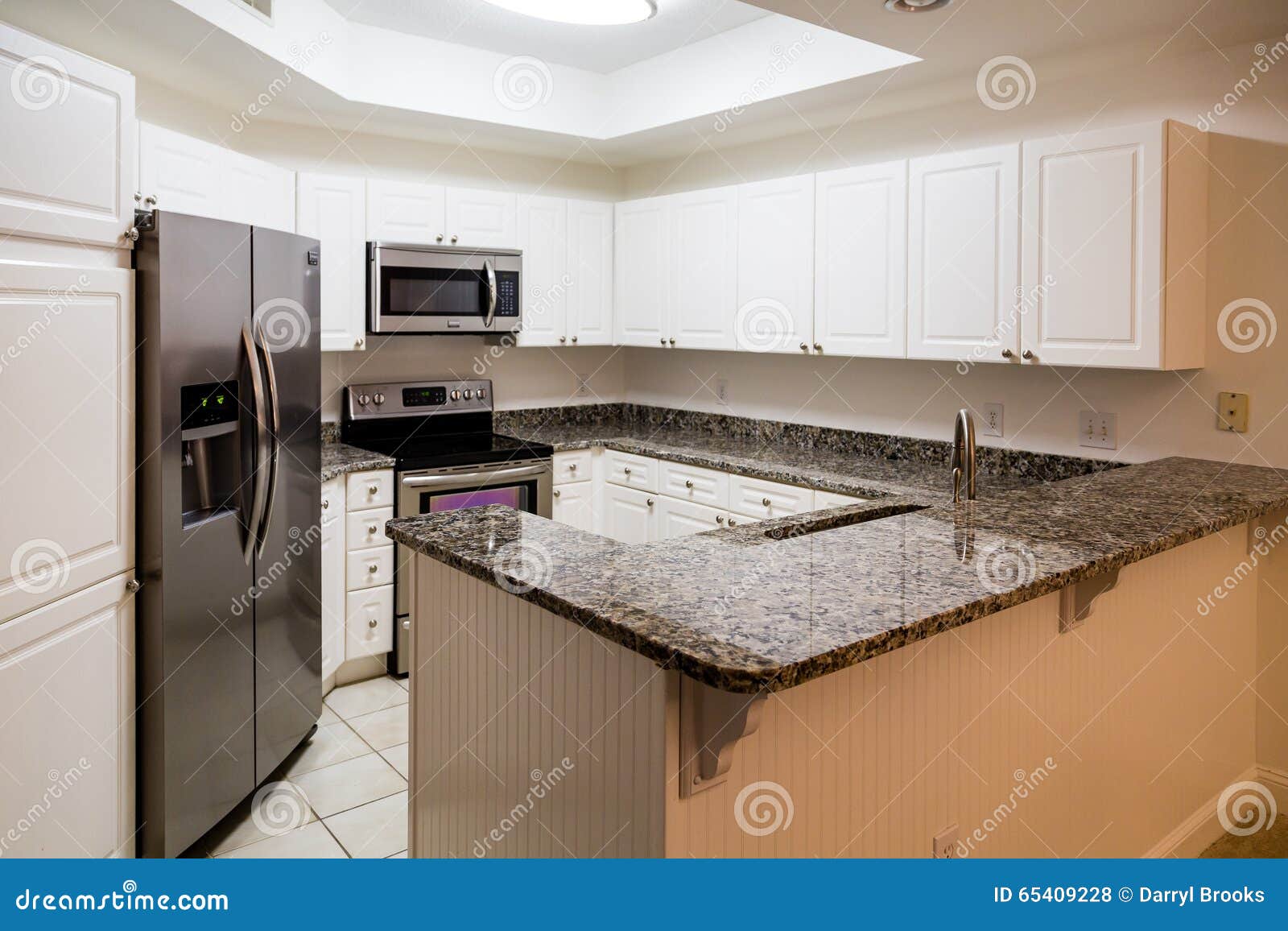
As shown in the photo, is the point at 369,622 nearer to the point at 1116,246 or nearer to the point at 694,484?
the point at 694,484

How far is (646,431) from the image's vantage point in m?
4.90

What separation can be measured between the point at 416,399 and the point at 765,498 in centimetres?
178

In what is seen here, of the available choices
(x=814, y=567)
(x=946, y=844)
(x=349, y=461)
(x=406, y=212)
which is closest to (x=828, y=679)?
(x=814, y=567)

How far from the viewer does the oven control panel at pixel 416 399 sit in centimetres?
423

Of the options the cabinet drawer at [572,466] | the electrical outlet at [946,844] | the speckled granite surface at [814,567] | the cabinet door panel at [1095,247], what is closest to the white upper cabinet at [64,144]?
the speckled granite surface at [814,567]

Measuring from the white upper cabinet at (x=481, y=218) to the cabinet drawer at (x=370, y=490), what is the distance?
116 cm

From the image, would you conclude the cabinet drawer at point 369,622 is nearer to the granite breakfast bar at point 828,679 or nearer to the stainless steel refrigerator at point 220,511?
the stainless steel refrigerator at point 220,511

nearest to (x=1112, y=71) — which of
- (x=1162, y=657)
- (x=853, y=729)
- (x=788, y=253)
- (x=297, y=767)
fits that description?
(x=788, y=253)

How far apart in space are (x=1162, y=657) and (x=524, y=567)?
1694mm

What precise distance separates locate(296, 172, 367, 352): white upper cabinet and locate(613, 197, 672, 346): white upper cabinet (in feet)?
4.17

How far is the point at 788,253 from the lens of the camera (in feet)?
12.3

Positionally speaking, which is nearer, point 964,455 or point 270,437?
point 964,455

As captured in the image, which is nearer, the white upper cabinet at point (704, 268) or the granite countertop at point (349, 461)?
the granite countertop at point (349, 461)
